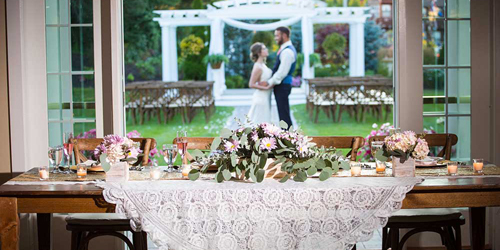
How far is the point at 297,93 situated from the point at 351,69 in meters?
1.51

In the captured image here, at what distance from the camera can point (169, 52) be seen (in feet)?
44.8

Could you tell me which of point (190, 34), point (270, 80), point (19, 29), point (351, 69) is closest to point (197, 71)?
point (190, 34)

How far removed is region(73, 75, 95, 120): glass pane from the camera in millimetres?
3564

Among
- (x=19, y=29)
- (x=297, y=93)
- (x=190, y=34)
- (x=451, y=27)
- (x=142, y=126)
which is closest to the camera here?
(x=19, y=29)

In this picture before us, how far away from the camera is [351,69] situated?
560 inches

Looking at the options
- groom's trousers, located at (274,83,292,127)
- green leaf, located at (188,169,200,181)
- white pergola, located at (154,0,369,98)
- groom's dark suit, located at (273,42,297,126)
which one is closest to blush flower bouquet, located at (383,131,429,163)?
green leaf, located at (188,169,200,181)

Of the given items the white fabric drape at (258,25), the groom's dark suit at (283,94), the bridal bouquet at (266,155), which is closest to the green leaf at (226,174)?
the bridal bouquet at (266,155)

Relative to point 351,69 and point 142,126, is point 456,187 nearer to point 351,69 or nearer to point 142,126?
point 142,126

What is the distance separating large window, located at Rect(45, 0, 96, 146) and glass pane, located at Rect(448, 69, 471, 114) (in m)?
2.21

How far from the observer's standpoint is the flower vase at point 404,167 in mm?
2344

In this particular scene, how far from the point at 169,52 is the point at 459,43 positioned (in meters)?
10.6

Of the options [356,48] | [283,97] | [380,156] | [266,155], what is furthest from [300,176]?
[356,48]

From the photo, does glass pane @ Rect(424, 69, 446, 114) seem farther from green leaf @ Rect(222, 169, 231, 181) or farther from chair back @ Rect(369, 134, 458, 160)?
green leaf @ Rect(222, 169, 231, 181)

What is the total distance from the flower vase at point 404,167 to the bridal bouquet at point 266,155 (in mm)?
214
